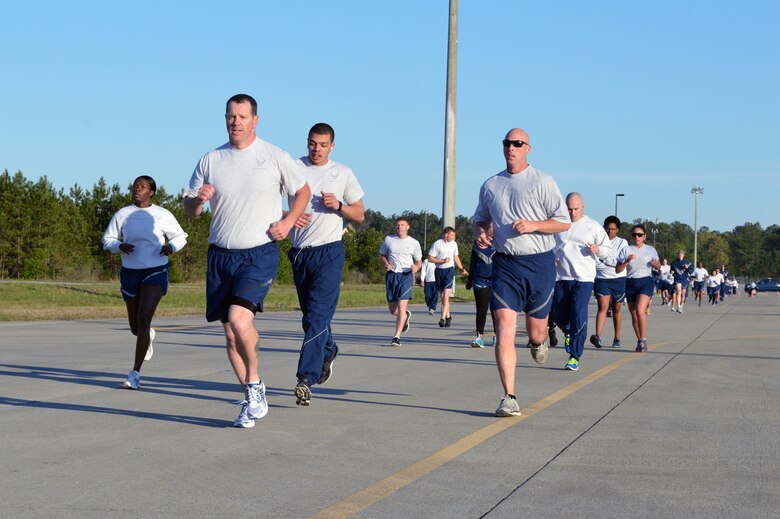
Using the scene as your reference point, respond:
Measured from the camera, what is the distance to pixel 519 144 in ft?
28.3

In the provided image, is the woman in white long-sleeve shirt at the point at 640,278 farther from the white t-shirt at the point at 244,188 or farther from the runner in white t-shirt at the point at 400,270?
the white t-shirt at the point at 244,188

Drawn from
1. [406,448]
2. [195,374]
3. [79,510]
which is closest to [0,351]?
[195,374]

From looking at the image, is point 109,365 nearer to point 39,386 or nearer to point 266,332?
point 39,386

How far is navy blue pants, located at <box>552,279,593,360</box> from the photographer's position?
12.9 meters

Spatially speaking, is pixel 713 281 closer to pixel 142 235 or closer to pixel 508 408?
pixel 142 235

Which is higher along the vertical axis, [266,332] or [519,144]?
[519,144]

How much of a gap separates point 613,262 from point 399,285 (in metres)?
3.04

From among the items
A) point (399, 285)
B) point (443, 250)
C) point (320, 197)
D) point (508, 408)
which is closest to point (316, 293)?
point (320, 197)

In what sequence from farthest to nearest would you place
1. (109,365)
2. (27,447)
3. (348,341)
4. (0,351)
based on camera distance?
(348,341)
(0,351)
(109,365)
(27,447)

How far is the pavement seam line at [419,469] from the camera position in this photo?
5.12 m

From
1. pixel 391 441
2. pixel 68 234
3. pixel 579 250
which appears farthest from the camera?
pixel 68 234

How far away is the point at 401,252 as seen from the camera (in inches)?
642

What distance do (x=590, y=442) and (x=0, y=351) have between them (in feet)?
28.4

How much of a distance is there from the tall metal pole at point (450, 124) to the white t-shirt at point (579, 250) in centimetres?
1964
